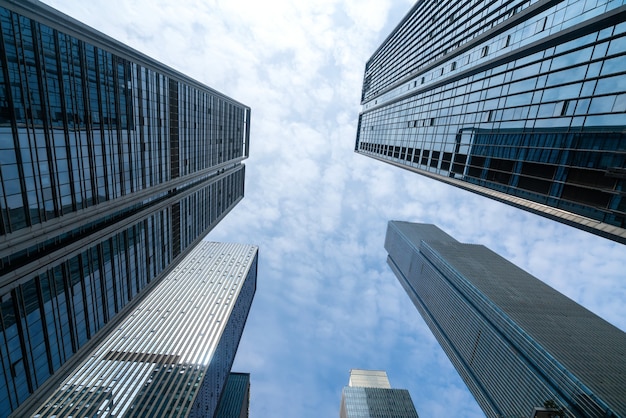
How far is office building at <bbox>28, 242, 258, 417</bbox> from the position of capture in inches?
3354

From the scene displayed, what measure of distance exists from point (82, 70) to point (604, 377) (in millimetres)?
112824

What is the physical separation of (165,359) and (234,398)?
91.2m

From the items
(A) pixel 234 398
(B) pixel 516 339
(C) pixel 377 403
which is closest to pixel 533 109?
Answer: (B) pixel 516 339

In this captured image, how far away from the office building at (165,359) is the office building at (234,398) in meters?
37.5

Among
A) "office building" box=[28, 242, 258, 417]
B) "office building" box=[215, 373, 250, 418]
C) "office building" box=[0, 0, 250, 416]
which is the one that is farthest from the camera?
"office building" box=[215, 373, 250, 418]

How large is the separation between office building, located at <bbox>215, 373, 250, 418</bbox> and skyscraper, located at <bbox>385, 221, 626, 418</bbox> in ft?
361

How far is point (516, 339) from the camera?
89.7 m

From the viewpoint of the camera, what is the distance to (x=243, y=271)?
180m

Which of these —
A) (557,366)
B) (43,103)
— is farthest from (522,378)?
(43,103)

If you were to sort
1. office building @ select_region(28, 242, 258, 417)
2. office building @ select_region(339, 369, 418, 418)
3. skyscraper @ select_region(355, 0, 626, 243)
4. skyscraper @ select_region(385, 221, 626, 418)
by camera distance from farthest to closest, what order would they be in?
office building @ select_region(339, 369, 418, 418), office building @ select_region(28, 242, 258, 417), skyscraper @ select_region(385, 221, 626, 418), skyscraper @ select_region(355, 0, 626, 243)

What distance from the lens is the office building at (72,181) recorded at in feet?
95.9

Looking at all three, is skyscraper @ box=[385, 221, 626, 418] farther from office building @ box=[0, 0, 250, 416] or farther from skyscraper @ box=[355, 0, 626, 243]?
office building @ box=[0, 0, 250, 416]

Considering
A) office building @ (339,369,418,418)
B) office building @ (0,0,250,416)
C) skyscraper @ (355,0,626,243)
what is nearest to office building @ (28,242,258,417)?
office building @ (0,0,250,416)

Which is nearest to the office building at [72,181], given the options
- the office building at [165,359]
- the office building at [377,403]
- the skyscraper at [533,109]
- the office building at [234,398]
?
the office building at [165,359]
